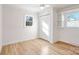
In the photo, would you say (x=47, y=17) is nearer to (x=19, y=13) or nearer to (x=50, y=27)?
(x=50, y=27)

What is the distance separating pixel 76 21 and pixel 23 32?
1185 millimetres

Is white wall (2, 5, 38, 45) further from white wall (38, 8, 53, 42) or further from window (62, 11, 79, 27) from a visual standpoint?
window (62, 11, 79, 27)

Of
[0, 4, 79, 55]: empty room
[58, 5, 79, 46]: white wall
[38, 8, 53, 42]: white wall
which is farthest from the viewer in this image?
[58, 5, 79, 46]: white wall

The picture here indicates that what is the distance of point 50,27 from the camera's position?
2018 millimetres

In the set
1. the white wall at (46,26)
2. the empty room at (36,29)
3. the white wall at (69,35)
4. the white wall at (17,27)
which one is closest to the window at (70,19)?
the empty room at (36,29)

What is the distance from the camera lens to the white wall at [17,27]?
1895 millimetres

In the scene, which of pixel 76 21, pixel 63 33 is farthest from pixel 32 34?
pixel 76 21

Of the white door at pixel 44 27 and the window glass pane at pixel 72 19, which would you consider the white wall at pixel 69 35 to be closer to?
the window glass pane at pixel 72 19

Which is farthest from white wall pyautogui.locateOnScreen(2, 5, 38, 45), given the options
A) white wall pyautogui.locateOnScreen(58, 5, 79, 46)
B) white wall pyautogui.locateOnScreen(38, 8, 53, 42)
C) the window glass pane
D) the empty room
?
the window glass pane

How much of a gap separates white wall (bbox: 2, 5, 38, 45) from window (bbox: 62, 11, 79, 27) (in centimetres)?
68

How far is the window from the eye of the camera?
7.25 feet

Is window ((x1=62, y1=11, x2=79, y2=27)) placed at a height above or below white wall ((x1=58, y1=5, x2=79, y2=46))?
above

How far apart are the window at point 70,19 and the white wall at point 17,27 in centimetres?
68
